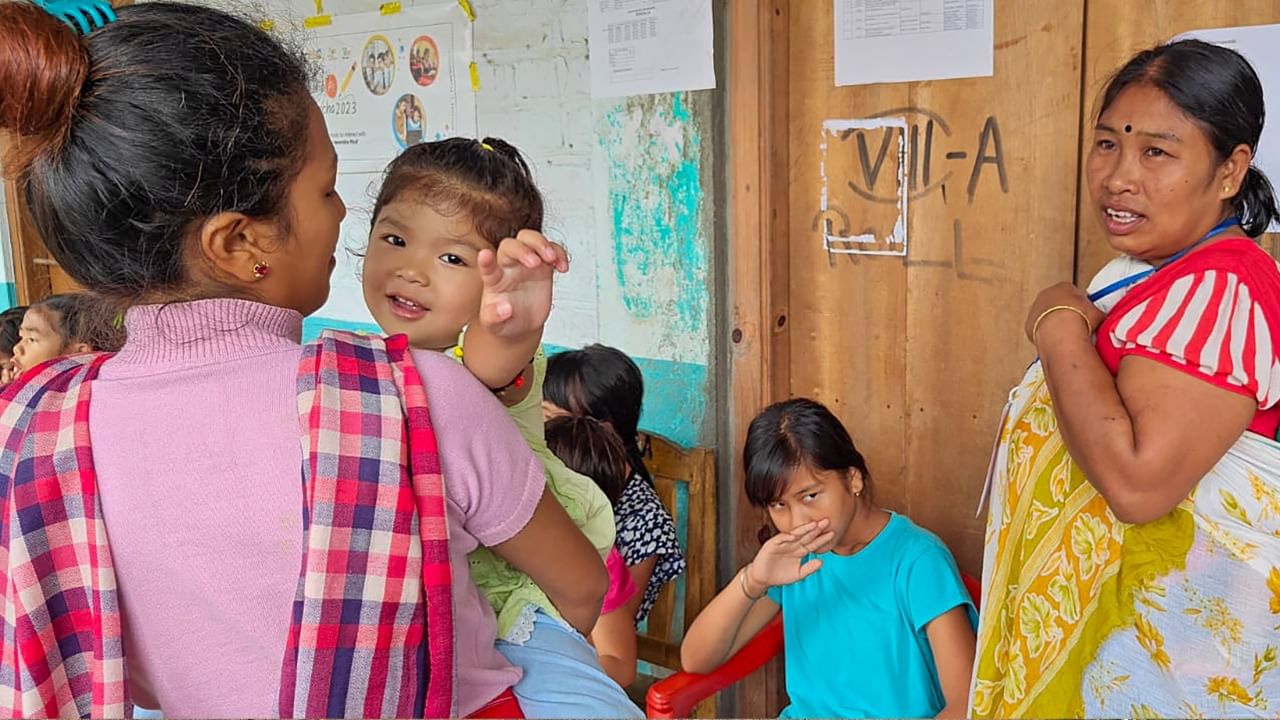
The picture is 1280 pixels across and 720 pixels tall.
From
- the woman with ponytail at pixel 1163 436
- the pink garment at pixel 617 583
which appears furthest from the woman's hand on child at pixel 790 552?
the woman with ponytail at pixel 1163 436

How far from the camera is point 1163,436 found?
126 cm

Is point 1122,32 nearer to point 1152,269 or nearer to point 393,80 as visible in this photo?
point 1152,269

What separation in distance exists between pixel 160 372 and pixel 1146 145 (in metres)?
1.23

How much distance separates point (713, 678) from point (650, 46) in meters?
1.41

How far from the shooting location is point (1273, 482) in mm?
1319

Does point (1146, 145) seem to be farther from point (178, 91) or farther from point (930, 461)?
point (178, 91)

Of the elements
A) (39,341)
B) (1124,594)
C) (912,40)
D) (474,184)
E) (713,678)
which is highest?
(912,40)

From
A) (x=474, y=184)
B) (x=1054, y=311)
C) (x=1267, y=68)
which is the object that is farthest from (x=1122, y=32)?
(x=474, y=184)

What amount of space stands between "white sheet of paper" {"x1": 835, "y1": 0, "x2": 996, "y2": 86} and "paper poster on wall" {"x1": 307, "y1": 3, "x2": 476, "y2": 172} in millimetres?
1129

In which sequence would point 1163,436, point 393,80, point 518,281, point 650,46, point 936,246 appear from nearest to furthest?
point 518,281 < point 1163,436 < point 936,246 < point 650,46 < point 393,80

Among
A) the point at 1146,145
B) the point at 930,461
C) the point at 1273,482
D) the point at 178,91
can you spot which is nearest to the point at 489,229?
the point at 178,91

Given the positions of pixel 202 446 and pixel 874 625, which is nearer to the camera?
pixel 202 446

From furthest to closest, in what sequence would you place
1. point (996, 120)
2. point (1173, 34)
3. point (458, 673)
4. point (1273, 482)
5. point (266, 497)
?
point (996, 120) < point (1173, 34) < point (1273, 482) < point (458, 673) < point (266, 497)

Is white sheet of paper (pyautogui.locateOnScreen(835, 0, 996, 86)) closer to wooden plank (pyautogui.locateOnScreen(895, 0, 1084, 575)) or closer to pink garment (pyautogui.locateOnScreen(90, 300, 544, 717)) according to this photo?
wooden plank (pyautogui.locateOnScreen(895, 0, 1084, 575))
